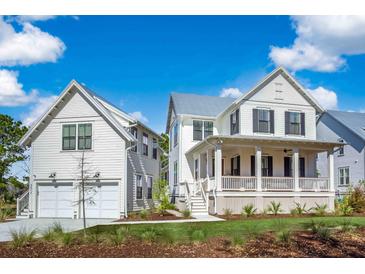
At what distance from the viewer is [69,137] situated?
64.4 ft

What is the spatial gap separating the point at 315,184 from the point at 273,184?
240 cm

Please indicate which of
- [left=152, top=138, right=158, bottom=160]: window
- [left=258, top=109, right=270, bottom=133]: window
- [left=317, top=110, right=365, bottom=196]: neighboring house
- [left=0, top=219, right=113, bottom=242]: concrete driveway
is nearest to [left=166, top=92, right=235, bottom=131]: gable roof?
[left=152, top=138, right=158, bottom=160]: window

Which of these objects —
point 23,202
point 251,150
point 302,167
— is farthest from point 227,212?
point 23,202

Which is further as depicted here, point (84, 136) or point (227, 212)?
point (84, 136)

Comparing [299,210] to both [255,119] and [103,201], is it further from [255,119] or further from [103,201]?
[103,201]

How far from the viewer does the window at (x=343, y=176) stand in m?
29.0

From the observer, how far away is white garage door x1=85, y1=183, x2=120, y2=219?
1895 centimetres

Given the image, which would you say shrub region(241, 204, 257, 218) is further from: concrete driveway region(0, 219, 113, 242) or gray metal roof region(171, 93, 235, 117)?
gray metal roof region(171, 93, 235, 117)

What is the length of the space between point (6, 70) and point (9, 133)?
408 inches

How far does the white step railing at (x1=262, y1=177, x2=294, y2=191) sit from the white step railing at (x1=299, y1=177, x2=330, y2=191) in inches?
23.2

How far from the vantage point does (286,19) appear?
14227 millimetres

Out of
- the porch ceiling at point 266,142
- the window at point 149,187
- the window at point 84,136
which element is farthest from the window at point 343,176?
the window at point 84,136
